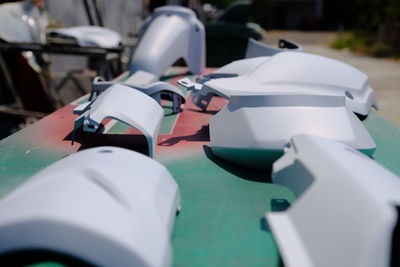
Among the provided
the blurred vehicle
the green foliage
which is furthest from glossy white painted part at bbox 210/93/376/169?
the green foliage

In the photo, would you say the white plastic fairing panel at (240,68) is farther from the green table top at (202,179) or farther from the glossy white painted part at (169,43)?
the glossy white painted part at (169,43)

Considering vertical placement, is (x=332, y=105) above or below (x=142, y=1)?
above

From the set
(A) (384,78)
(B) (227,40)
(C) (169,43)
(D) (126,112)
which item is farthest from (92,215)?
(A) (384,78)

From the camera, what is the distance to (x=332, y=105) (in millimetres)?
1793

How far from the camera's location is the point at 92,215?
0.96 metres

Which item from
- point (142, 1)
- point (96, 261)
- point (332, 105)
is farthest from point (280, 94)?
point (142, 1)

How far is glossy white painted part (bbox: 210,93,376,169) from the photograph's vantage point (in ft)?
5.43

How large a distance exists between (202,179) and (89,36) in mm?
3392

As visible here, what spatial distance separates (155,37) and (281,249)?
278 cm

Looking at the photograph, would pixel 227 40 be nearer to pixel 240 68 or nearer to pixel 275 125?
pixel 240 68

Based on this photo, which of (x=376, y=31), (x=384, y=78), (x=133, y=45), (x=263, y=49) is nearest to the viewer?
(x=263, y=49)

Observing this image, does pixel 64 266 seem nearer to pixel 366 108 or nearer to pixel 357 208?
pixel 357 208

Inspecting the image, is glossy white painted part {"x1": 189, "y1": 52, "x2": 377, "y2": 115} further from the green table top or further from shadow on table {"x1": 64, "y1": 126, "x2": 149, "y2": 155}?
shadow on table {"x1": 64, "y1": 126, "x2": 149, "y2": 155}

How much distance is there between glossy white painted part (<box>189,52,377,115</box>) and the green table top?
0.70 ft
